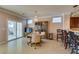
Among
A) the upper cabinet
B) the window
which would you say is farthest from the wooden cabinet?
the upper cabinet

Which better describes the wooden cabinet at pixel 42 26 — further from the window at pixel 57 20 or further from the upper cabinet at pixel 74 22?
the upper cabinet at pixel 74 22

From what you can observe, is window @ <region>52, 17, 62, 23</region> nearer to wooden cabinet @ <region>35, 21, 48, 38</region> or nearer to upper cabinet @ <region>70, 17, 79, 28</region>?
wooden cabinet @ <region>35, 21, 48, 38</region>

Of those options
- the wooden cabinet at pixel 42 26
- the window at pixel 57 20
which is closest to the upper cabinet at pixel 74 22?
the window at pixel 57 20

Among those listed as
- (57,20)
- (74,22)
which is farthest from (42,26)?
(74,22)

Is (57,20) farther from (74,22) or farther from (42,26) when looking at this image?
(74,22)

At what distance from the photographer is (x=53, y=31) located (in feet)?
38.4

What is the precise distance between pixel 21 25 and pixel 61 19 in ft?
15.1

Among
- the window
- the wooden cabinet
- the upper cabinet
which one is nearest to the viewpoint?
the upper cabinet

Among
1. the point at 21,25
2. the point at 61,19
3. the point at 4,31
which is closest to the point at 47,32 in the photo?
the point at 61,19

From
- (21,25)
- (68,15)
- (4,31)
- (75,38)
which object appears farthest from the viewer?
(21,25)
